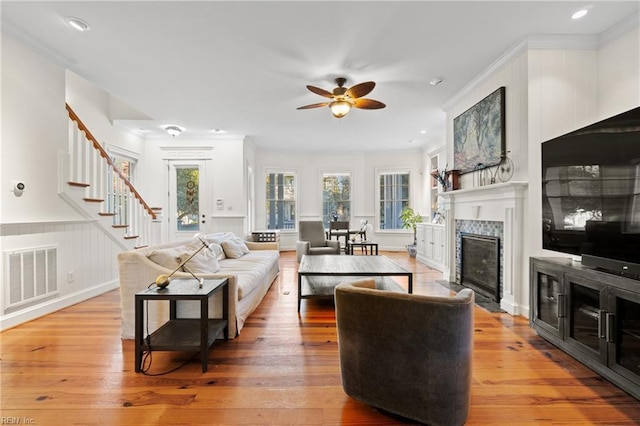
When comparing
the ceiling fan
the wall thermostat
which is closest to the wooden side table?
the wall thermostat

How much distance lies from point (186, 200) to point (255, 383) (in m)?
5.43

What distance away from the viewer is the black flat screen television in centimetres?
188

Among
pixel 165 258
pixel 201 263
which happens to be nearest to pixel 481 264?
pixel 201 263

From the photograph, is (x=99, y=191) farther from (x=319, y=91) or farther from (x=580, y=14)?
(x=580, y=14)

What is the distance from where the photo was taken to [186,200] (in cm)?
655

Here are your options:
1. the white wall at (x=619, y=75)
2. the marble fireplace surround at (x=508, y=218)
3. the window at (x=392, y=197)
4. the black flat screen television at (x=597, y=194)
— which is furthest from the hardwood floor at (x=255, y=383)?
the window at (x=392, y=197)

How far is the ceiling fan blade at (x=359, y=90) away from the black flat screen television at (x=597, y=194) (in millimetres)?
1743

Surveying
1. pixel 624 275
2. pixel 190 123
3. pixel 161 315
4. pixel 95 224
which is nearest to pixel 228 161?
pixel 190 123

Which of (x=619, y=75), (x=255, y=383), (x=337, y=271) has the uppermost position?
(x=619, y=75)

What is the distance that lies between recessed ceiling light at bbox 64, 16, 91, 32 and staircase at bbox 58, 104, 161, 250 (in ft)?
5.01

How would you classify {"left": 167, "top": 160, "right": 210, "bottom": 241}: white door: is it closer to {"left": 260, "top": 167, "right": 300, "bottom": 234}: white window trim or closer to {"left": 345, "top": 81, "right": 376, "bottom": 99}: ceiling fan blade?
{"left": 260, "top": 167, "right": 300, "bottom": 234}: white window trim

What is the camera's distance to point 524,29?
2750 mm

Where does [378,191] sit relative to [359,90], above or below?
below

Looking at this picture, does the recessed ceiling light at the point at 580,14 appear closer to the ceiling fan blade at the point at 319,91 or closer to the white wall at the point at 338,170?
the ceiling fan blade at the point at 319,91
